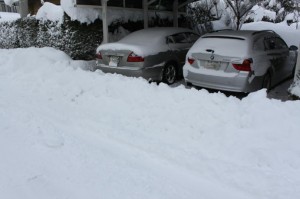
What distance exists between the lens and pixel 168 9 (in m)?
15.0

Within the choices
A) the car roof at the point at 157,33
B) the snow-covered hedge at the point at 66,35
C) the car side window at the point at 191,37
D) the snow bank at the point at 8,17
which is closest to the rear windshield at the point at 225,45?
the car roof at the point at 157,33

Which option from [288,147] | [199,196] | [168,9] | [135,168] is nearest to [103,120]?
[135,168]

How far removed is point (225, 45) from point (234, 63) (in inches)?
23.7

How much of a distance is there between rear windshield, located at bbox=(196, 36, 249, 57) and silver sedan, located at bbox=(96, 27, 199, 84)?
4.46ft

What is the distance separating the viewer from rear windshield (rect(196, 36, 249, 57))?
655 centimetres

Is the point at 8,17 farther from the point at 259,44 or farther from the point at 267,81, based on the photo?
the point at 267,81

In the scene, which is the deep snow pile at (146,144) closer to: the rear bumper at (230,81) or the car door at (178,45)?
the rear bumper at (230,81)

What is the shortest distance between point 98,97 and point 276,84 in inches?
172

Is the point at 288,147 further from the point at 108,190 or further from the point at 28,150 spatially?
the point at 28,150

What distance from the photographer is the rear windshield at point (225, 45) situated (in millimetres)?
6551

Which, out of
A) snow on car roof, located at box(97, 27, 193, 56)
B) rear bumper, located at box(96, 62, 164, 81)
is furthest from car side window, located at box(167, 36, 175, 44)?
rear bumper, located at box(96, 62, 164, 81)

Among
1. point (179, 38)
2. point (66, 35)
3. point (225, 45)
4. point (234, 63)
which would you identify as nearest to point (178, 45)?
point (179, 38)

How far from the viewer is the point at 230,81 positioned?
6.43 metres

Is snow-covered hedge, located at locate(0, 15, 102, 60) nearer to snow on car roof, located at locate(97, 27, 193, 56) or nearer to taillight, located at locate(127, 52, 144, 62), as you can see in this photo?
snow on car roof, located at locate(97, 27, 193, 56)
